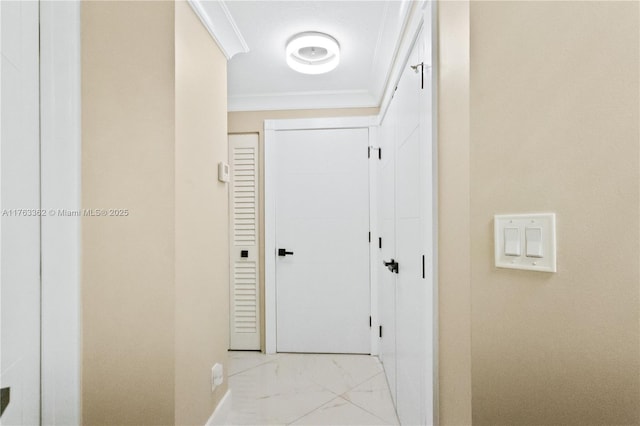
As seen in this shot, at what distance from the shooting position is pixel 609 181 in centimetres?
60

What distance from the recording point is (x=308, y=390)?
2178 mm

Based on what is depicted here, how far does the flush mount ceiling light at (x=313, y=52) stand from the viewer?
6.15 feet

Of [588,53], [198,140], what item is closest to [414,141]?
[588,53]

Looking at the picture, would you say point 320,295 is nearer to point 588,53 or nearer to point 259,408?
point 259,408

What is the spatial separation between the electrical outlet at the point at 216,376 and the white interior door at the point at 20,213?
2.32ft

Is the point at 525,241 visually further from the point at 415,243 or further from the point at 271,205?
the point at 271,205

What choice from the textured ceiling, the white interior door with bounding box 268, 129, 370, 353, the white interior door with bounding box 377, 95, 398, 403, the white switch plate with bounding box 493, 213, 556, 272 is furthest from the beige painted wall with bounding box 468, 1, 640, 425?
the white interior door with bounding box 268, 129, 370, 353

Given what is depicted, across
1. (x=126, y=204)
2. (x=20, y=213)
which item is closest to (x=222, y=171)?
(x=126, y=204)

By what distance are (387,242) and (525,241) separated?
4.98ft

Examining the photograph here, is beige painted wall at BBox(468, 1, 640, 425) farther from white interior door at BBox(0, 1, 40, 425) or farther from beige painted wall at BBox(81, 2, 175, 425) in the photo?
white interior door at BBox(0, 1, 40, 425)

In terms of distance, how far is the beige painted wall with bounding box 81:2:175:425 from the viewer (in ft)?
4.20

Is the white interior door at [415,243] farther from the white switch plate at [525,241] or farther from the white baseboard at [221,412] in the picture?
the white baseboard at [221,412]

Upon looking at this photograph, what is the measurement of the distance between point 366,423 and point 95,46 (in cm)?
227

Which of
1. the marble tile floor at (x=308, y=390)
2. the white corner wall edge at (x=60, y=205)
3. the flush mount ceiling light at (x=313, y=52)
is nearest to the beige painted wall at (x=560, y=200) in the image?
the flush mount ceiling light at (x=313, y=52)
